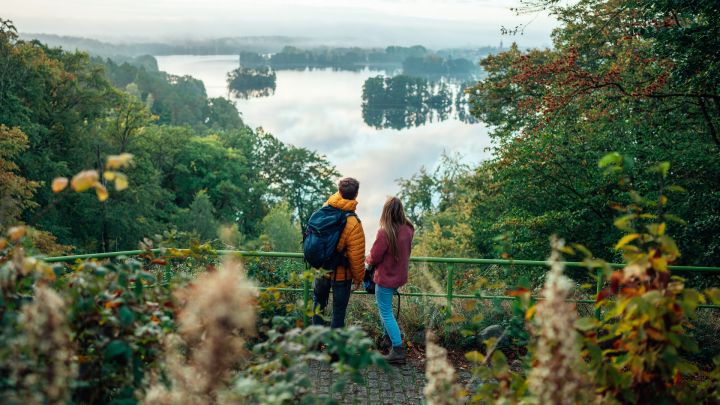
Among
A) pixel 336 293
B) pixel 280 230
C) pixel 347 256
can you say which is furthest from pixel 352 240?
pixel 280 230

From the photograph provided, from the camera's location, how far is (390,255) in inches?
230

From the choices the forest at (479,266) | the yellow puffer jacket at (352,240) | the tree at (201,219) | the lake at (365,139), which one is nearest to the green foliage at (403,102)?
the lake at (365,139)

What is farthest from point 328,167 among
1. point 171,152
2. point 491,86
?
point 491,86

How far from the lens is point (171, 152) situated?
50438 millimetres

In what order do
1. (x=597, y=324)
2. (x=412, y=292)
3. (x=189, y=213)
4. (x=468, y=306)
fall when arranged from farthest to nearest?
1. (x=189, y=213)
2. (x=412, y=292)
3. (x=468, y=306)
4. (x=597, y=324)

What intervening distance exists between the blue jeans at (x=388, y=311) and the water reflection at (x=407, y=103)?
128m

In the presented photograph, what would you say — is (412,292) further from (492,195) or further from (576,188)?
(492,195)

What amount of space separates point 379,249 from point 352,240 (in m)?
0.28

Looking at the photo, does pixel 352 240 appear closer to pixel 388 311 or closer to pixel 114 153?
pixel 388 311

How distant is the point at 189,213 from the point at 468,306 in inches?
1809

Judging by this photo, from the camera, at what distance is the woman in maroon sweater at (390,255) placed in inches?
Answer: 226

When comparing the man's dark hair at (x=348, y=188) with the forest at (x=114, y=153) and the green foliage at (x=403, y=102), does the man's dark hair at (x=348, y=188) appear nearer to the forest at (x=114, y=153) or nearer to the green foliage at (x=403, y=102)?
the forest at (x=114, y=153)

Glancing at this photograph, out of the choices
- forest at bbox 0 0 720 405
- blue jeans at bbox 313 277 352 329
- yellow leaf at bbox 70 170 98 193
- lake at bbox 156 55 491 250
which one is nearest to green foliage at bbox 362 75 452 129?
lake at bbox 156 55 491 250

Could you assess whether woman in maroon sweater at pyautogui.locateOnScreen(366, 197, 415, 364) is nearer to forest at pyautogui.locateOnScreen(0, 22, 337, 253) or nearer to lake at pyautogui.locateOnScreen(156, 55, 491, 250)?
forest at pyautogui.locateOnScreen(0, 22, 337, 253)
